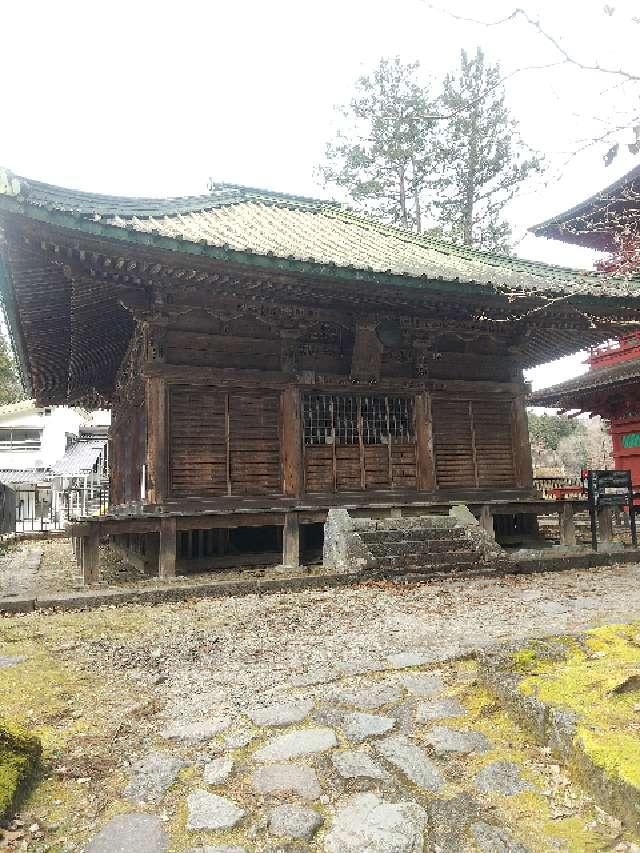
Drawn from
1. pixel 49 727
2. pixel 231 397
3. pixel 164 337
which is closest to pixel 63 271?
A: pixel 164 337

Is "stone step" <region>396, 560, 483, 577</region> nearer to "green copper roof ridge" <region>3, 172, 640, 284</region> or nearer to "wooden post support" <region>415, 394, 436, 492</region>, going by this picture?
"wooden post support" <region>415, 394, 436, 492</region>

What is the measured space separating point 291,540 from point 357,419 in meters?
2.87

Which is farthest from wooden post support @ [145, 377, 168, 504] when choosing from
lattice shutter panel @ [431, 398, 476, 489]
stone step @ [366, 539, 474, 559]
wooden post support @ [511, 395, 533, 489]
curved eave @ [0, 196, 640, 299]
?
wooden post support @ [511, 395, 533, 489]

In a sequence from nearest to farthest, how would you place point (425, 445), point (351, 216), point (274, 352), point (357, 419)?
point (274, 352)
point (357, 419)
point (425, 445)
point (351, 216)

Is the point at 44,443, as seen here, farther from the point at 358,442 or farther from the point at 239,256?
the point at 239,256

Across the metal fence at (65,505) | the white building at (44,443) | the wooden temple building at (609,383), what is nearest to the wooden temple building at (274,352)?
the wooden temple building at (609,383)

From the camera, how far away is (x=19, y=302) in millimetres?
10172

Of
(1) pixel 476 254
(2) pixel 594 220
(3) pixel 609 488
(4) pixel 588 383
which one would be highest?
(2) pixel 594 220

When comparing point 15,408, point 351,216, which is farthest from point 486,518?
point 15,408

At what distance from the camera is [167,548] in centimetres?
916

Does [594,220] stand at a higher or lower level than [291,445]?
higher

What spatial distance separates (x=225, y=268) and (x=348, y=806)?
7518mm

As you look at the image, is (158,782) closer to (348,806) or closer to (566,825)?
(348,806)

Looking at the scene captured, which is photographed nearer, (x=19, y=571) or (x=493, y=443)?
(x=19, y=571)
